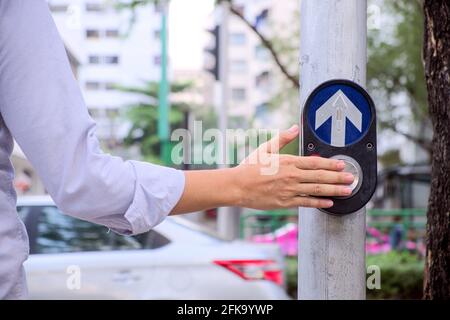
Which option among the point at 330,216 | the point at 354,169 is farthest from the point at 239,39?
the point at 354,169

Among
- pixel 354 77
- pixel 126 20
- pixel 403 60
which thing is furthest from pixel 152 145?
pixel 354 77

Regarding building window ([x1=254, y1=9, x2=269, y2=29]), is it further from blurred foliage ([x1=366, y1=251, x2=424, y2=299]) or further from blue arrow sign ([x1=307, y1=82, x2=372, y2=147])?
blue arrow sign ([x1=307, y1=82, x2=372, y2=147])

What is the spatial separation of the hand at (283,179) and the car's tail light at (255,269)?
3401mm

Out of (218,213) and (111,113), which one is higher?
(111,113)

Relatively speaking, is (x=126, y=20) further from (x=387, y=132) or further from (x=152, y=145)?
(x=152, y=145)

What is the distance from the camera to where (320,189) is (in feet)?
4.19

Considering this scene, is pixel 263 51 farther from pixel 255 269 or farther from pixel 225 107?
pixel 255 269

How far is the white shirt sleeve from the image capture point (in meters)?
1.04

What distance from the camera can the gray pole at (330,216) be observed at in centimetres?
170

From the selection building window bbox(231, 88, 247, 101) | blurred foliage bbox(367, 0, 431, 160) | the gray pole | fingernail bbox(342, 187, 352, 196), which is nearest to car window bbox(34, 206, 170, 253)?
the gray pole

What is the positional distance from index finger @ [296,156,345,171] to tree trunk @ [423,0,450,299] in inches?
55.3

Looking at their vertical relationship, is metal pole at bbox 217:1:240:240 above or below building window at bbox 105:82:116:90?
below

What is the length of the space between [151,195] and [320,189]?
326 millimetres

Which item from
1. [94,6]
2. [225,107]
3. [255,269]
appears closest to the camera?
[255,269]
